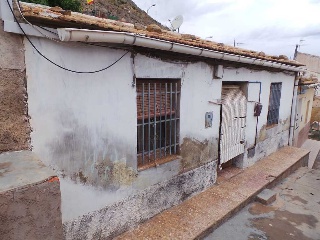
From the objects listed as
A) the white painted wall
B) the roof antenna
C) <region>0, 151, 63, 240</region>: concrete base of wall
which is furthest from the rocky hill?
<region>0, 151, 63, 240</region>: concrete base of wall

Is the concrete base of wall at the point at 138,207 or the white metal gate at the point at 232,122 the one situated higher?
the white metal gate at the point at 232,122

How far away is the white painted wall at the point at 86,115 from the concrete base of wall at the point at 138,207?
6.1 inches

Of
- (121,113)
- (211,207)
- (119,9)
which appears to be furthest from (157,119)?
(119,9)

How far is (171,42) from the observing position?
4.11 meters

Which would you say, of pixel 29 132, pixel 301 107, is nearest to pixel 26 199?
pixel 29 132

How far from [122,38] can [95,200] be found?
2.53m

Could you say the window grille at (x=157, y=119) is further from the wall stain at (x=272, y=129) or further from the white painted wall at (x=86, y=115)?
the wall stain at (x=272, y=129)

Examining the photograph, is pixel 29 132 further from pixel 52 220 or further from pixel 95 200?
pixel 95 200

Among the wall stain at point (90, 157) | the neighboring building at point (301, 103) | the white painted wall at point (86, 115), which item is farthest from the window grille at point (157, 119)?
the neighboring building at point (301, 103)

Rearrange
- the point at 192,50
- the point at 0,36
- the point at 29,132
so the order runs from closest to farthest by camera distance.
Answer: the point at 0,36 < the point at 29,132 < the point at 192,50

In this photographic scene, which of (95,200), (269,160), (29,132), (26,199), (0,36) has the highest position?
(0,36)

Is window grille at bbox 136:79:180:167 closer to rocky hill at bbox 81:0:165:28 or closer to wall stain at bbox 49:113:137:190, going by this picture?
wall stain at bbox 49:113:137:190

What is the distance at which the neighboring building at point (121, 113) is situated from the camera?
315cm

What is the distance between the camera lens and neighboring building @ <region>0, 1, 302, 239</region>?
10.3 feet
